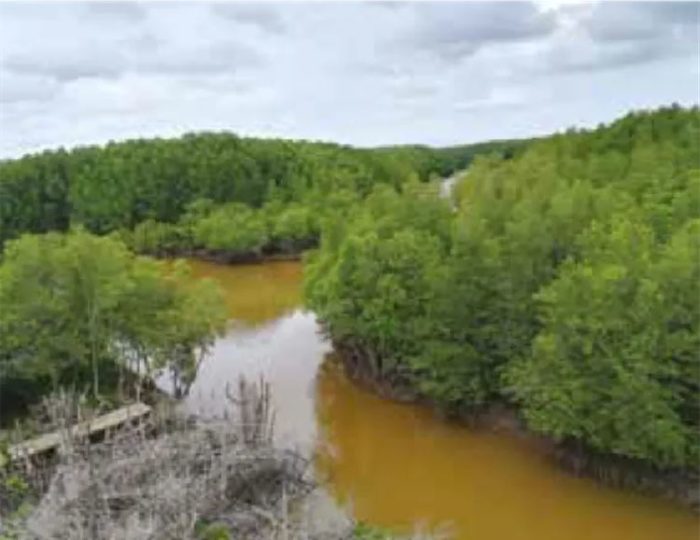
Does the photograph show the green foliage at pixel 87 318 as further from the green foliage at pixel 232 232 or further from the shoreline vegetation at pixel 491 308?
the green foliage at pixel 232 232

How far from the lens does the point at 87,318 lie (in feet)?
68.5

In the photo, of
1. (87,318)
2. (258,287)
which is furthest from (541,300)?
(258,287)

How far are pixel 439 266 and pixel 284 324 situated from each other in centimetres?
1113

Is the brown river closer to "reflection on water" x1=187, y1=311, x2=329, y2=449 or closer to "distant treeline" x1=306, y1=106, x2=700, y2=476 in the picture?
"reflection on water" x1=187, y1=311, x2=329, y2=449

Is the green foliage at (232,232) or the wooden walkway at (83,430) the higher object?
the green foliage at (232,232)

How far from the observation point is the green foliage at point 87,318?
798 inches

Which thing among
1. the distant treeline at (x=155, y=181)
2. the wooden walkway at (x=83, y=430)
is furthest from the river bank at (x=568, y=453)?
the distant treeline at (x=155, y=181)

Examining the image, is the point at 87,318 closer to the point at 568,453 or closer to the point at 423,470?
the point at 423,470

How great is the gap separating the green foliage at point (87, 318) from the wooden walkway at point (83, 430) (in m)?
2.03

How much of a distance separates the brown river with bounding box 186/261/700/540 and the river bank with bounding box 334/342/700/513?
0.18m

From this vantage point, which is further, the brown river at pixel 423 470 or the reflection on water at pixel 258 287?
the reflection on water at pixel 258 287

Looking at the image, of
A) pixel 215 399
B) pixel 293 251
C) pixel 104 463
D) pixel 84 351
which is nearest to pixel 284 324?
pixel 215 399

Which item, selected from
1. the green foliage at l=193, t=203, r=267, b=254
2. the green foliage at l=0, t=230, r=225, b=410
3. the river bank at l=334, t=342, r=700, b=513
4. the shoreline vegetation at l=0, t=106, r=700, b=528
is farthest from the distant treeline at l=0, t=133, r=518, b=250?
the green foliage at l=0, t=230, r=225, b=410

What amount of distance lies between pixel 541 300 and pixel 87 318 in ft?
29.5
